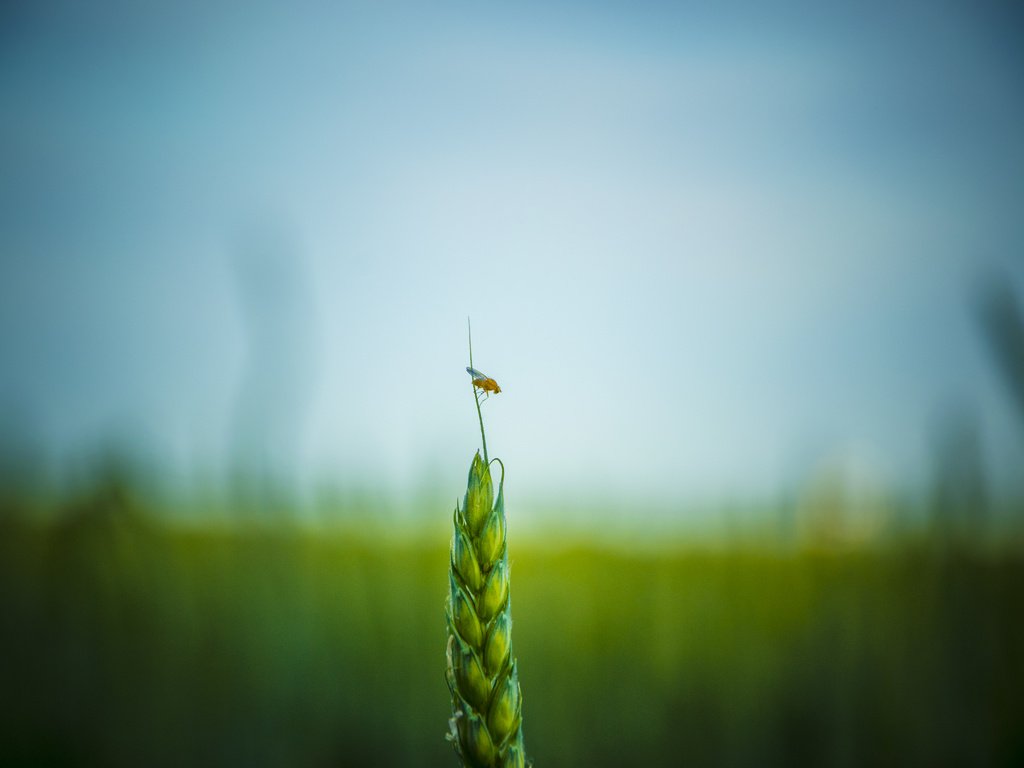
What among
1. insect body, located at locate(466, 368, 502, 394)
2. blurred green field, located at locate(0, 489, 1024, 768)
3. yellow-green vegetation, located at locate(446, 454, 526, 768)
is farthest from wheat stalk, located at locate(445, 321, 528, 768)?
blurred green field, located at locate(0, 489, 1024, 768)

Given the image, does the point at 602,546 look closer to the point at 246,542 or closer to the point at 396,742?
the point at 396,742

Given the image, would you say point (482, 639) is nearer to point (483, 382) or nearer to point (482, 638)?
point (482, 638)

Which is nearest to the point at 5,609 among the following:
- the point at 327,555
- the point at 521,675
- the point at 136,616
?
the point at 136,616

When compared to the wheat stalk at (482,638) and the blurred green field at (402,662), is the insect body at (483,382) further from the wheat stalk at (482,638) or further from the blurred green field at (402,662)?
the blurred green field at (402,662)

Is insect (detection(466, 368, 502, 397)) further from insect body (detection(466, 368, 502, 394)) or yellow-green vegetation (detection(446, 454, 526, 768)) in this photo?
yellow-green vegetation (detection(446, 454, 526, 768))

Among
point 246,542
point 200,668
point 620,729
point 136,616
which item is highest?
point 246,542

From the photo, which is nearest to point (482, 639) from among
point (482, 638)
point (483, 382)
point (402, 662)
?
point (482, 638)
